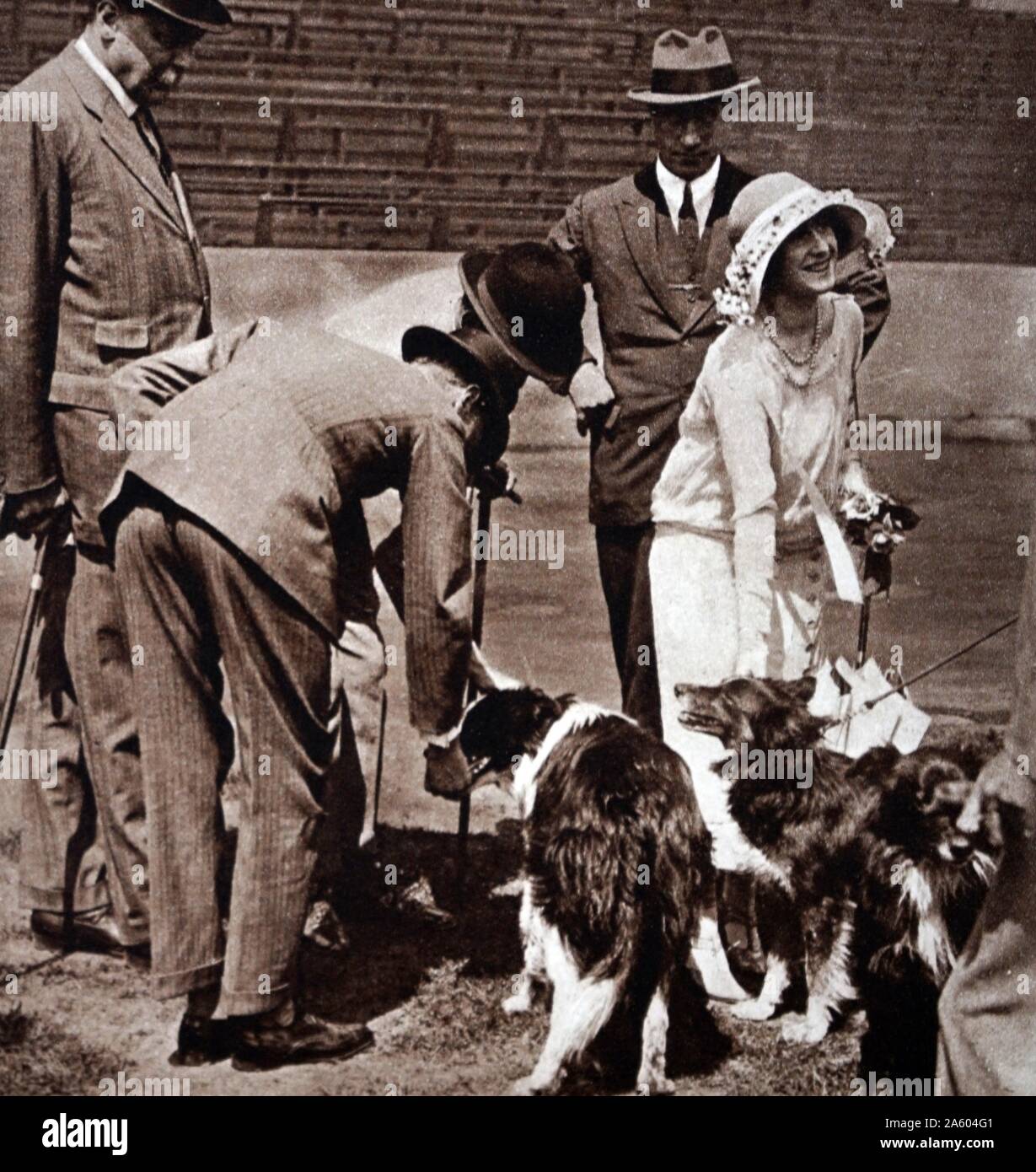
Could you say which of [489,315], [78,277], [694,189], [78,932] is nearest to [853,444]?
[694,189]

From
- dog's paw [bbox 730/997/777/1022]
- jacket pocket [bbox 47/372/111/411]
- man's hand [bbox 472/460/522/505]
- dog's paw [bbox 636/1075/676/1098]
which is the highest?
jacket pocket [bbox 47/372/111/411]

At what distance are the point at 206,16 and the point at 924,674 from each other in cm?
292

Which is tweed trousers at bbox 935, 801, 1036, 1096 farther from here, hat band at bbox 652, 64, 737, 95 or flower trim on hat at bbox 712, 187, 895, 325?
hat band at bbox 652, 64, 737, 95

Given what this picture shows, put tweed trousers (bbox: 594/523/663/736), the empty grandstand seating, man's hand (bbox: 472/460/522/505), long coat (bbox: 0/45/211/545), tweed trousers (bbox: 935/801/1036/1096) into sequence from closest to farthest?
1. tweed trousers (bbox: 935/801/1036/1096)
2. long coat (bbox: 0/45/211/545)
3. man's hand (bbox: 472/460/522/505)
4. the empty grandstand seating
5. tweed trousers (bbox: 594/523/663/736)

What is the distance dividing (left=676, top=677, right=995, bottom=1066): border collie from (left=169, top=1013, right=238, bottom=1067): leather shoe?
1.46 metres

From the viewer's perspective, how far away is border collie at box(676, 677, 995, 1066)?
539 centimetres

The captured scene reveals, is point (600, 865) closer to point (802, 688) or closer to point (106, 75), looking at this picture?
point (802, 688)

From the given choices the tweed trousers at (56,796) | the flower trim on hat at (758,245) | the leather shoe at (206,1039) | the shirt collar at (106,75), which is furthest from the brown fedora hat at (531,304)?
the leather shoe at (206,1039)

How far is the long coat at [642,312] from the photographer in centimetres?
582

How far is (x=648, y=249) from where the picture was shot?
586cm

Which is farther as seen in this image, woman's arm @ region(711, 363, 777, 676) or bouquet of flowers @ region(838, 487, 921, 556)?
bouquet of flowers @ region(838, 487, 921, 556)

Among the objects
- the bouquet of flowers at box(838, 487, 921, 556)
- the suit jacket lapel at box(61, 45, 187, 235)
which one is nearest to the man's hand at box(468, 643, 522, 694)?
the bouquet of flowers at box(838, 487, 921, 556)

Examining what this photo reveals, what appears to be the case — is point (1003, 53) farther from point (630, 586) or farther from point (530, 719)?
point (530, 719)
